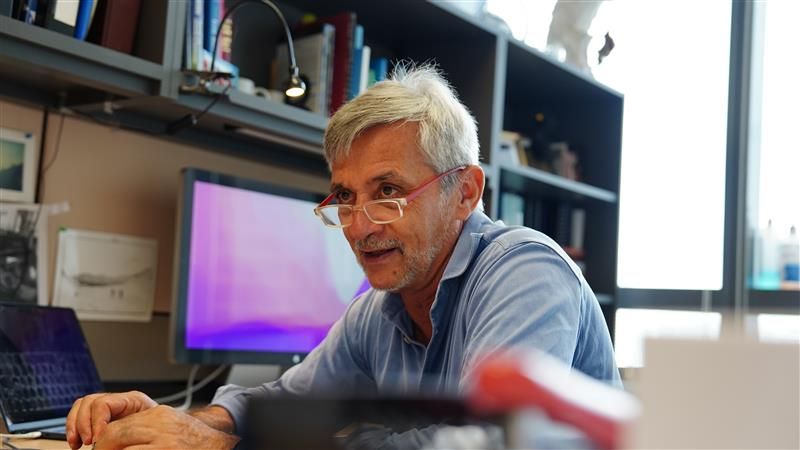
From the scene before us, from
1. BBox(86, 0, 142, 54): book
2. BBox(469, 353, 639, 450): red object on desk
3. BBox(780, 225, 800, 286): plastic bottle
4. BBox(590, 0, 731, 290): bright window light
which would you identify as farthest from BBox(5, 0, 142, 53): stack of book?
BBox(780, 225, 800, 286): plastic bottle

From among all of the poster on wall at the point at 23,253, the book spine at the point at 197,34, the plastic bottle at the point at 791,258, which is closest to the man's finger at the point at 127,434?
the poster on wall at the point at 23,253

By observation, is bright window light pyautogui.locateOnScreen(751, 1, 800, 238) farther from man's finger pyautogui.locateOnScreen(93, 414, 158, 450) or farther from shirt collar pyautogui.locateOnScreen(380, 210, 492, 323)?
man's finger pyautogui.locateOnScreen(93, 414, 158, 450)

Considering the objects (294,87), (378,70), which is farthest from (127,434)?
(378,70)

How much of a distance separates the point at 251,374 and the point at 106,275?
18.5 inches

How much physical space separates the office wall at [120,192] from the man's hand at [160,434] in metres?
Result: 0.87

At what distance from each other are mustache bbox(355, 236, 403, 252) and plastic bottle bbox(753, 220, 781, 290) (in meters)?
2.56

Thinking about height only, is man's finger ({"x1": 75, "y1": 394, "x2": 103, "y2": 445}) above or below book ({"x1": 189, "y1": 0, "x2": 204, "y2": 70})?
below

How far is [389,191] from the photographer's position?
1.57 metres

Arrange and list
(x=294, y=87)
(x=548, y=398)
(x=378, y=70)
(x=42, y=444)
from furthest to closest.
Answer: (x=378, y=70) < (x=294, y=87) < (x=42, y=444) < (x=548, y=398)

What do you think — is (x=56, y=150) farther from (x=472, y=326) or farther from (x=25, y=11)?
(x=472, y=326)

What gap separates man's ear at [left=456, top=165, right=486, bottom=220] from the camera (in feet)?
5.39

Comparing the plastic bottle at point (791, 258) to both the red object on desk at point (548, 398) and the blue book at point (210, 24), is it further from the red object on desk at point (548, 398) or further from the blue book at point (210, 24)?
the red object on desk at point (548, 398)

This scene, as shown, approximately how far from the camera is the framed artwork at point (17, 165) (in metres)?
1.91

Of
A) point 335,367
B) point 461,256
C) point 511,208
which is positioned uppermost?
point 511,208
